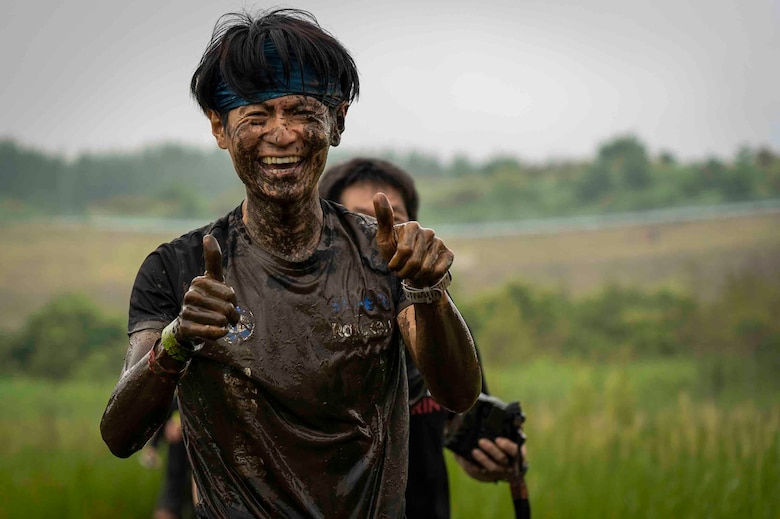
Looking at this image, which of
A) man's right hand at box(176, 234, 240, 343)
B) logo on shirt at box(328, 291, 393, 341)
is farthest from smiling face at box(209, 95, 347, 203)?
man's right hand at box(176, 234, 240, 343)

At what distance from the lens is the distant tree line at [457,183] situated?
1419cm

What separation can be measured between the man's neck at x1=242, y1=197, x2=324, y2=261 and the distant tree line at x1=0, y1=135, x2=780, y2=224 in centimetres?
1062

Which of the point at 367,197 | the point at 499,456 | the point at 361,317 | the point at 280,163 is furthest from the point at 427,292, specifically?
the point at 367,197

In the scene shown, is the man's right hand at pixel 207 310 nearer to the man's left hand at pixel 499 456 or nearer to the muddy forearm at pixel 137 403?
the muddy forearm at pixel 137 403

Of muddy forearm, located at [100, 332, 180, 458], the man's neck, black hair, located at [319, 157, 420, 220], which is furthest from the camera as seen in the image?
black hair, located at [319, 157, 420, 220]

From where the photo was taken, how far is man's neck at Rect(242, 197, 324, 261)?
3.11 m

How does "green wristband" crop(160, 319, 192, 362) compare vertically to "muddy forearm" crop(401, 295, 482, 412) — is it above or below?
above

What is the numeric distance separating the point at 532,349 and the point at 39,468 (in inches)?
207

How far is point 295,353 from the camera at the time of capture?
302cm

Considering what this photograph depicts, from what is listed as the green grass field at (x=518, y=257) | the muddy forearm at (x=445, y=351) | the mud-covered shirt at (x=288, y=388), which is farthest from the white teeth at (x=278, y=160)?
the green grass field at (x=518, y=257)

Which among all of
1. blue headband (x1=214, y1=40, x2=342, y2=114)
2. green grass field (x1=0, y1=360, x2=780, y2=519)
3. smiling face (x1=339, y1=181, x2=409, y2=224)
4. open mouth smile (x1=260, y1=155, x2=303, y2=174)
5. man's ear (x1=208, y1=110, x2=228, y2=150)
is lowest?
green grass field (x1=0, y1=360, x2=780, y2=519)

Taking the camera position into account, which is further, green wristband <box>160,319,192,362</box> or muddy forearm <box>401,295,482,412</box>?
muddy forearm <box>401,295,482,412</box>

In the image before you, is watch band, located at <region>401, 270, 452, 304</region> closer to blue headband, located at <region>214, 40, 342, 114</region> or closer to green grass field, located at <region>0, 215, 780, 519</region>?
blue headband, located at <region>214, 40, 342, 114</region>

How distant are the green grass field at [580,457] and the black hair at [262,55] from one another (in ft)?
15.5
